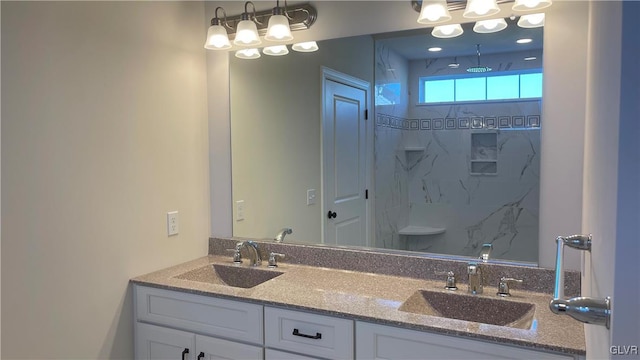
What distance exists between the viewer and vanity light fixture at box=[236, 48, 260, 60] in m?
2.42

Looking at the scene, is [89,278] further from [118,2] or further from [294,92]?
[294,92]

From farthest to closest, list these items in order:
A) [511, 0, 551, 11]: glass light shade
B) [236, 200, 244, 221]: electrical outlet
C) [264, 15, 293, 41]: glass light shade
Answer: [236, 200, 244, 221]: electrical outlet
[264, 15, 293, 41]: glass light shade
[511, 0, 551, 11]: glass light shade

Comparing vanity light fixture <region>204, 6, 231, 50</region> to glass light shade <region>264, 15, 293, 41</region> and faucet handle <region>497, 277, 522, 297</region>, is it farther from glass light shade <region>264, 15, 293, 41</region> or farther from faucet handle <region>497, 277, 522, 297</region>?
faucet handle <region>497, 277, 522, 297</region>

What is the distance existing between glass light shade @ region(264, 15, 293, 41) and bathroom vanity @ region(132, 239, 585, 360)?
1.04 meters

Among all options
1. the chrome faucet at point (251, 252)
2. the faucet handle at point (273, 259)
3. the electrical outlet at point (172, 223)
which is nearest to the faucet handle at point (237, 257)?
the chrome faucet at point (251, 252)

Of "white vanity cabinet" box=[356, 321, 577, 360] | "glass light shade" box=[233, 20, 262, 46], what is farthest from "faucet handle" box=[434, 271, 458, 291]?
"glass light shade" box=[233, 20, 262, 46]

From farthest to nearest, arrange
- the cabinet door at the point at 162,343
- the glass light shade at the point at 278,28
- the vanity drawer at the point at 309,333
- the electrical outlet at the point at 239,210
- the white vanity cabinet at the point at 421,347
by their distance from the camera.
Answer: the electrical outlet at the point at 239,210, the glass light shade at the point at 278,28, the cabinet door at the point at 162,343, the vanity drawer at the point at 309,333, the white vanity cabinet at the point at 421,347

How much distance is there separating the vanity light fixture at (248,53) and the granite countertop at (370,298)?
1088mm

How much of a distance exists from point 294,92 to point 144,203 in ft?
3.23

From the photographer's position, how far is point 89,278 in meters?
1.84

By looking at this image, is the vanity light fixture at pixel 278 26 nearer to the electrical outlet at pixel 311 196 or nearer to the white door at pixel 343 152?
the white door at pixel 343 152

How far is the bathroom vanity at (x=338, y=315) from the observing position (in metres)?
1.45

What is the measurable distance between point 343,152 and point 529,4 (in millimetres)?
1121

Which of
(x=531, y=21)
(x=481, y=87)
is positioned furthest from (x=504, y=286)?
(x=531, y=21)
